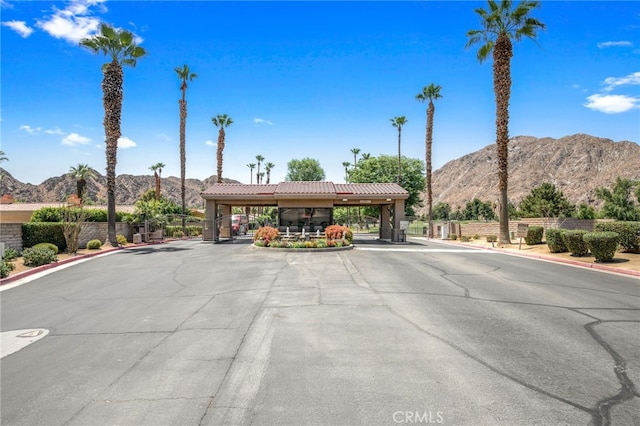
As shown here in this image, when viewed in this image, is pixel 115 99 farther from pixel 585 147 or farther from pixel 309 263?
pixel 585 147

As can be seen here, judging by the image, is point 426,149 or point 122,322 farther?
point 426,149

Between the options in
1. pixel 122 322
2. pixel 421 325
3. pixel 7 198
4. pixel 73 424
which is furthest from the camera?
pixel 7 198

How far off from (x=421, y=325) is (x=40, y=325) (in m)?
7.54

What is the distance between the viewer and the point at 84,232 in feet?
81.8

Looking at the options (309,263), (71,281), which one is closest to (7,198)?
(71,281)

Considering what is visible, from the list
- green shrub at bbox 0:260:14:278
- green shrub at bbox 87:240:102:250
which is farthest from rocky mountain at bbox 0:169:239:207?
green shrub at bbox 0:260:14:278

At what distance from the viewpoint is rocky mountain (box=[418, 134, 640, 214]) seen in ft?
349

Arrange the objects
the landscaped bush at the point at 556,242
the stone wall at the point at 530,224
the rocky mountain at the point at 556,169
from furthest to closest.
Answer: the rocky mountain at the point at 556,169 < the stone wall at the point at 530,224 < the landscaped bush at the point at 556,242

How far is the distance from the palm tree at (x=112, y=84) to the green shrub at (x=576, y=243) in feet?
83.3

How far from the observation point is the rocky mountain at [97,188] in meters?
109

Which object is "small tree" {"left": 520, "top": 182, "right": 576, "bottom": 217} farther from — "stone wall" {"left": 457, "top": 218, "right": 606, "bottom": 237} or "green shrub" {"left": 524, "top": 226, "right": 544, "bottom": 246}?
"green shrub" {"left": 524, "top": 226, "right": 544, "bottom": 246}

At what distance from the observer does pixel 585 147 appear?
13212 cm

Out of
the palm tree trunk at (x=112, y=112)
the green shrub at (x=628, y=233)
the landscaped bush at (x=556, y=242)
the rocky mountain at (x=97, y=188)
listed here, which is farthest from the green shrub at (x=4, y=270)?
the rocky mountain at (x=97, y=188)

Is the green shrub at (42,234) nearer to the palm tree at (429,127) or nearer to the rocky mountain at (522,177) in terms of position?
the palm tree at (429,127)
